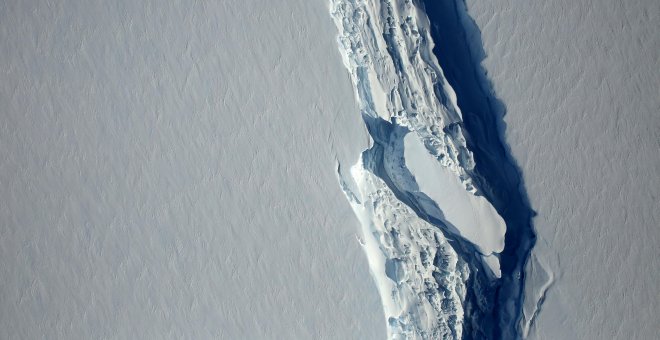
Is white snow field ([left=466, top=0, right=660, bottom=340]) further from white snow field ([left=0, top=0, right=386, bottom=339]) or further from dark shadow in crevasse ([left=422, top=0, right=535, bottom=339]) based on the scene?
white snow field ([left=0, top=0, right=386, bottom=339])

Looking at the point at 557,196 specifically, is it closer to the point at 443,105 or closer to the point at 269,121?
the point at 443,105

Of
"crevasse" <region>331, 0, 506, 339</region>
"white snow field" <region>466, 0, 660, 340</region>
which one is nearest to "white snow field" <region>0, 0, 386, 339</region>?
"crevasse" <region>331, 0, 506, 339</region>

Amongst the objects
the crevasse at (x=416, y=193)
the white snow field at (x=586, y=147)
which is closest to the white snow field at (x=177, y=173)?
the crevasse at (x=416, y=193)

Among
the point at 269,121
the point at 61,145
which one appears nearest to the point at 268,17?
the point at 269,121

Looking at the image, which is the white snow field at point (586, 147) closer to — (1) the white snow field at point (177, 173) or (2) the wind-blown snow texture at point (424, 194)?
(2) the wind-blown snow texture at point (424, 194)

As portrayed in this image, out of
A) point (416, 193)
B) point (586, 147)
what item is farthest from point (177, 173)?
point (586, 147)

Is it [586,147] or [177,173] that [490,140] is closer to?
[586,147]
